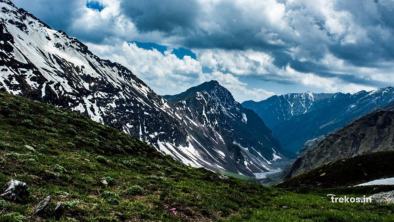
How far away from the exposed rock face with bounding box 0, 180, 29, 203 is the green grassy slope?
0.43 meters

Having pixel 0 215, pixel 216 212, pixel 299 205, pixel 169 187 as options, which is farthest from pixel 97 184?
pixel 299 205

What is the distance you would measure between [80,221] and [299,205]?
18198 mm

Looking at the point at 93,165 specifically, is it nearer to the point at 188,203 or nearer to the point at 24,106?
the point at 188,203

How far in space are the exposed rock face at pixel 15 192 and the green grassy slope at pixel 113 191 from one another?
1.42 feet

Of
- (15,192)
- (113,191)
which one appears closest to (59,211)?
(15,192)

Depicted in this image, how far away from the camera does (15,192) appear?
835 inches

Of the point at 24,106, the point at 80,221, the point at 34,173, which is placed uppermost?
the point at 24,106

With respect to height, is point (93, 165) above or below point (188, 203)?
above

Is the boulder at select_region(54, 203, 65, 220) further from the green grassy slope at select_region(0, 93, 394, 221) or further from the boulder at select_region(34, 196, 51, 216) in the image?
the boulder at select_region(34, 196, 51, 216)

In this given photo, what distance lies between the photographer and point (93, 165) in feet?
114

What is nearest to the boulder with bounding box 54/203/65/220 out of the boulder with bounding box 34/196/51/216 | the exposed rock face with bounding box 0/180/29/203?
the boulder with bounding box 34/196/51/216

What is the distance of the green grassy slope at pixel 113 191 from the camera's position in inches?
904

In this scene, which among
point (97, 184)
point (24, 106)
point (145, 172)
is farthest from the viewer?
point (24, 106)

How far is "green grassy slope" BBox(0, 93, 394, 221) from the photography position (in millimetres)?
22953
